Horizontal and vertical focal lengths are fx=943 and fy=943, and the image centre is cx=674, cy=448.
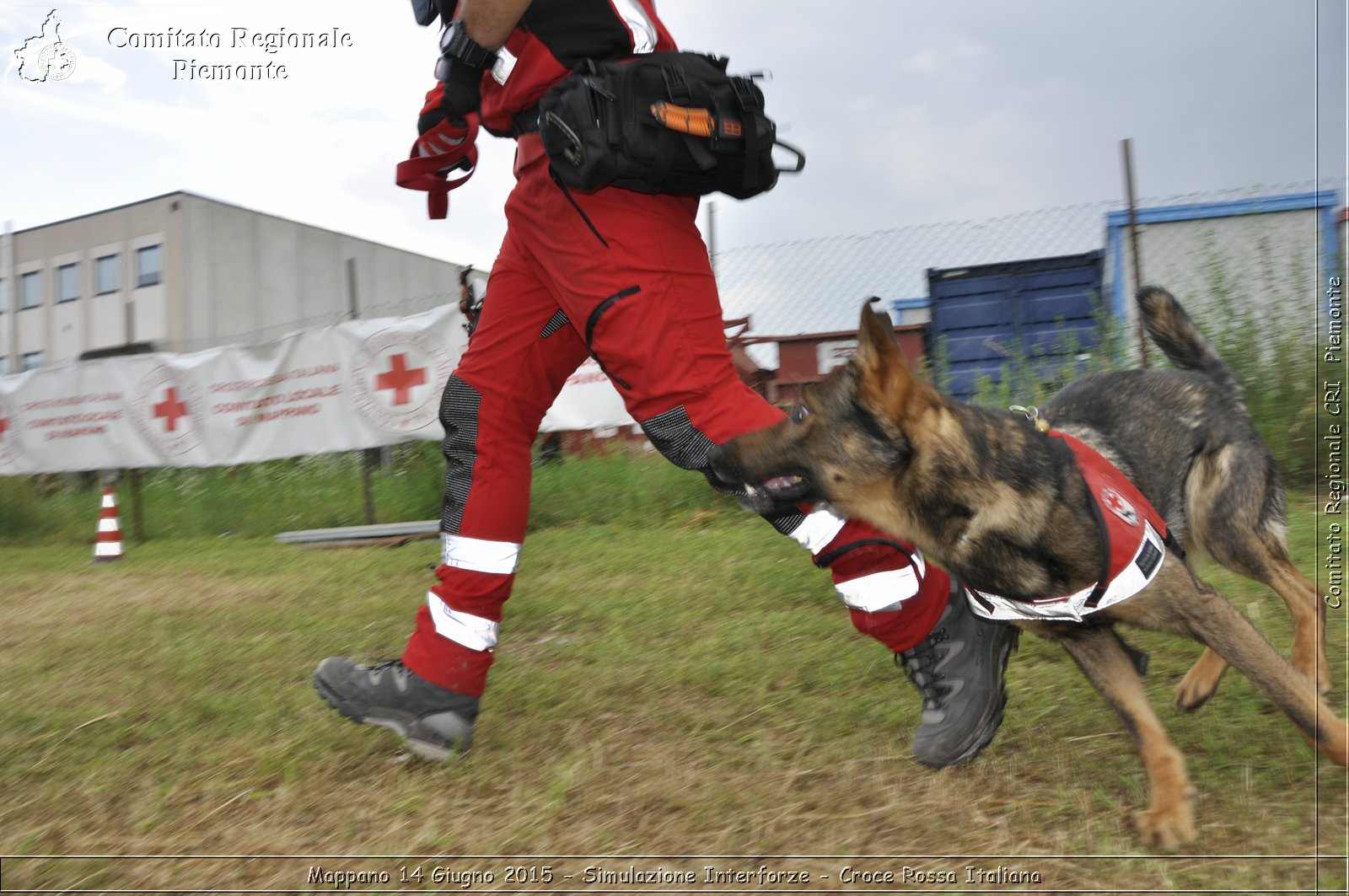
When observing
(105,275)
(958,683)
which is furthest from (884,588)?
(105,275)

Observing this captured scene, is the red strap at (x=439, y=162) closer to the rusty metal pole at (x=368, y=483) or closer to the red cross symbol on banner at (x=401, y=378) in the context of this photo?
the red cross symbol on banner at (x=401, y=378)

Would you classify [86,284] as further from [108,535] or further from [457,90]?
[457,90]

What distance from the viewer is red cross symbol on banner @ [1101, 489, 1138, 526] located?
6.93ft

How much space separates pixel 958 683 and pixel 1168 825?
0.56 meters

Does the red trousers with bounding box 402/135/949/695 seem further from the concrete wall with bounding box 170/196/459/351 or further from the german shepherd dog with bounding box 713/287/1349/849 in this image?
the concrete wall with bounding box 170/196/459/351

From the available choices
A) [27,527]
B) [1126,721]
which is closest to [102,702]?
[1126,721]

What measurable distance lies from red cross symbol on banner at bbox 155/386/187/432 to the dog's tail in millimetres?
9385

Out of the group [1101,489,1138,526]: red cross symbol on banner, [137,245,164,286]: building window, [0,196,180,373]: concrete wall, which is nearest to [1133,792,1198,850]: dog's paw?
[1101,489,1138,526]: red cross symbol on banner

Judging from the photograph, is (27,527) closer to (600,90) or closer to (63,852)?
(63,852)

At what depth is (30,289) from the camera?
3186cm

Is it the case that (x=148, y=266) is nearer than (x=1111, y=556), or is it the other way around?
(x=1111, y=556)

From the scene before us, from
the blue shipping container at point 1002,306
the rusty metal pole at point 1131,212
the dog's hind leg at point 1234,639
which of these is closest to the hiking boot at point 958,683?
the dog's hind leg at point 1234,639

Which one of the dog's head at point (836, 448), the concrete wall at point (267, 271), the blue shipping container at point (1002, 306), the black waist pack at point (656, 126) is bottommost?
the dog's head at point (836, 448)

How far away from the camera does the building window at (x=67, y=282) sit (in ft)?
99.4
